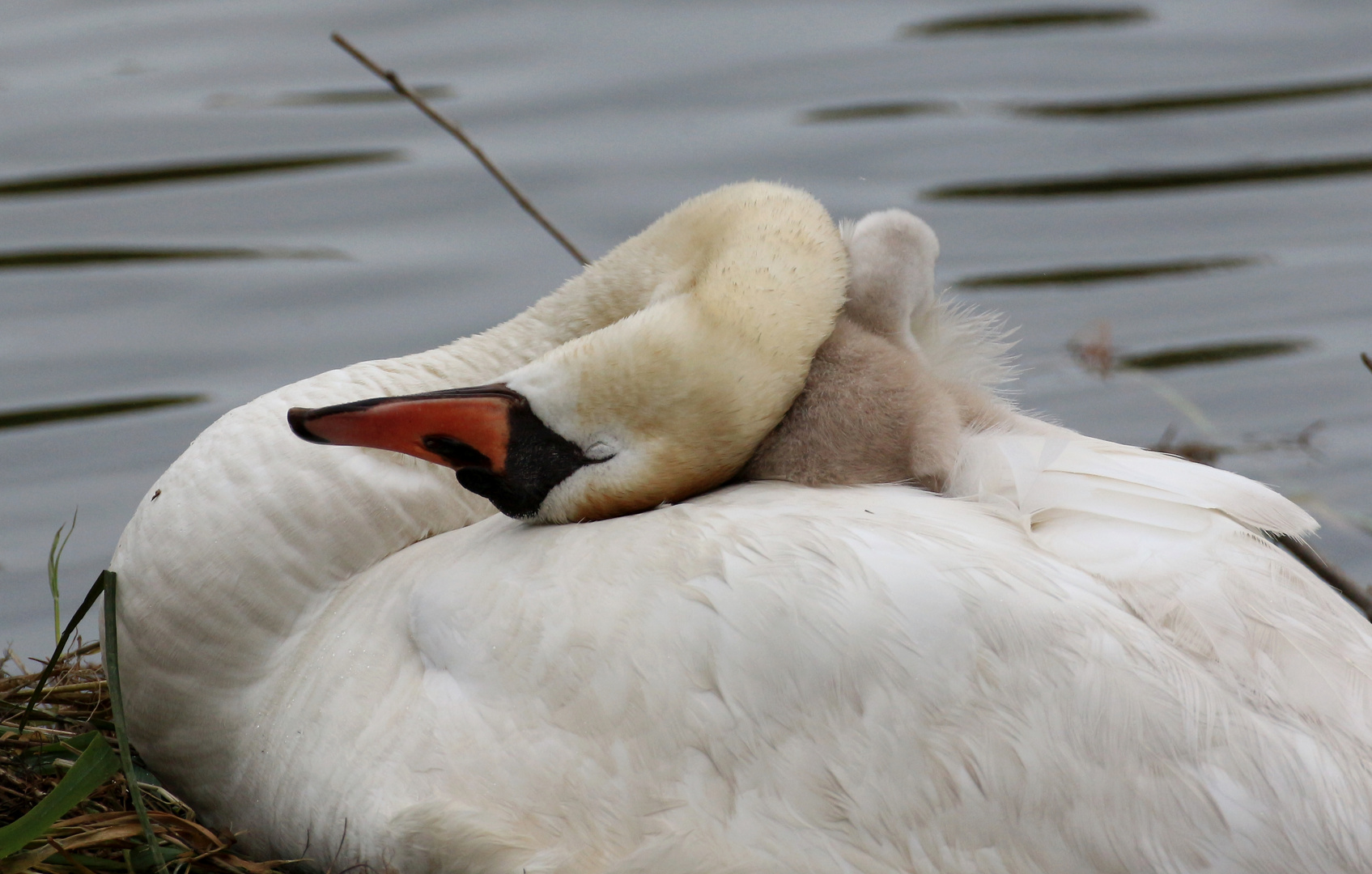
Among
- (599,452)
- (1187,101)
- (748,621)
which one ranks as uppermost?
(599,452)

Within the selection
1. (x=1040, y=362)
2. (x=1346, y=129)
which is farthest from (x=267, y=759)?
(x=1346, y=129)

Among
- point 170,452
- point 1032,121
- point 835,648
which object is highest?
point 835,648

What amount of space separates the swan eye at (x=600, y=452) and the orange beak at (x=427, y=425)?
0.14 meters

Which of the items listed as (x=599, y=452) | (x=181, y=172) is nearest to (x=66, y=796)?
(x=599, y=452)

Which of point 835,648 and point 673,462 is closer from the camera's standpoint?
point 835,648

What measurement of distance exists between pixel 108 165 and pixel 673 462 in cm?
531

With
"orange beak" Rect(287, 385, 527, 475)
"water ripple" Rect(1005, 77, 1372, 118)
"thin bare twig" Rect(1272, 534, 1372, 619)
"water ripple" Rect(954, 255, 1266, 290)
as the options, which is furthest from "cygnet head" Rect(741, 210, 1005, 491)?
"water ripple" Rect(1005, 77, 1372, 118)

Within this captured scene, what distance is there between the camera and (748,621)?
107 inches

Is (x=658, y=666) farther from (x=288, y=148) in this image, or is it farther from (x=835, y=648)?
(x=288, y=148)

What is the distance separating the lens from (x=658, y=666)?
9.00 ft

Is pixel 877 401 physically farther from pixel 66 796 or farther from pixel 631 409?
pixel 66 796

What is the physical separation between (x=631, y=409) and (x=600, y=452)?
0.10m

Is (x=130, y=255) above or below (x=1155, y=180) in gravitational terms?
below

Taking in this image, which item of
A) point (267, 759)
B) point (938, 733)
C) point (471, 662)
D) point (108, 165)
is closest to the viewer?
point (938, 733)
